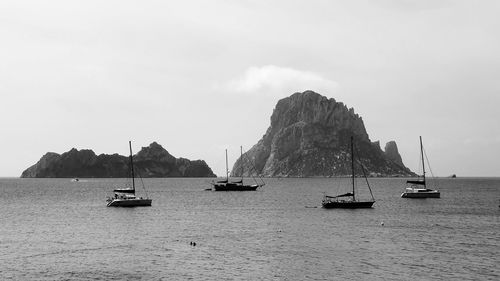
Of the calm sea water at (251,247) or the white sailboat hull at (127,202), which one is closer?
the calm sea water at (251,247)

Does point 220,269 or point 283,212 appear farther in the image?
point 283,212

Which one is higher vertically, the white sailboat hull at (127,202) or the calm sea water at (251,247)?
the white sailboat hull at (127,202)

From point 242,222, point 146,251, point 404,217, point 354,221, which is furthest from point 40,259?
point 404,217

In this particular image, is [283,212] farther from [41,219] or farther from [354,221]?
[41,219]

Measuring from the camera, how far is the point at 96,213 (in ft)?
372

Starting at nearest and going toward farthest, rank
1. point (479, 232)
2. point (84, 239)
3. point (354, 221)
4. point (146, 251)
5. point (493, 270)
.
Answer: point (493, 270), point (146, 251), point (84, 239), point (479, 232), point (354, 221)

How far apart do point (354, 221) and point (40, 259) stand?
175 feet

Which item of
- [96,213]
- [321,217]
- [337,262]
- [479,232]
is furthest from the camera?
[96,213]

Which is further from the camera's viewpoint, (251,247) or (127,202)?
(127,202)

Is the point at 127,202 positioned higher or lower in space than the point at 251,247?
higher

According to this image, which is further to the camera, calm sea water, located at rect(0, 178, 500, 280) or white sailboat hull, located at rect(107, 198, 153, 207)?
white sailboat hull, located at rect(107, 198, 153, 207)

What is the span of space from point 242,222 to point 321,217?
623 inches

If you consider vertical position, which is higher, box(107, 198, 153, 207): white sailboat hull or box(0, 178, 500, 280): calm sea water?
box(107, 198, 153, 207): white sailboat hull

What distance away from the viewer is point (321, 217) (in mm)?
101625
